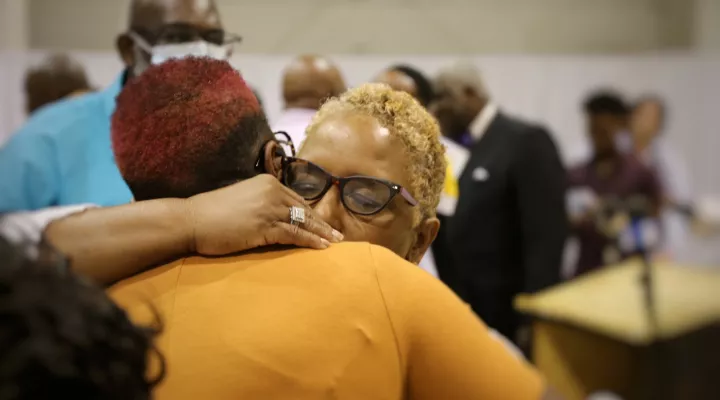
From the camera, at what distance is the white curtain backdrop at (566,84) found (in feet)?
4.70

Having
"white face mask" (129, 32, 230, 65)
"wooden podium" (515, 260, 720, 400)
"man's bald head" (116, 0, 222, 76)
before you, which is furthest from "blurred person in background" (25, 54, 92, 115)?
"wooden podium" (515, 260, 720, 400)

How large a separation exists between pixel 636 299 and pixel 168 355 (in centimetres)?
111

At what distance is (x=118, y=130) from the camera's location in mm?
719

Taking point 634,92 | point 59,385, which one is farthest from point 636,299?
point 59,385

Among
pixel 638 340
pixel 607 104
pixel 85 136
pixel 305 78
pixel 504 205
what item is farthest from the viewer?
pixel 607 104

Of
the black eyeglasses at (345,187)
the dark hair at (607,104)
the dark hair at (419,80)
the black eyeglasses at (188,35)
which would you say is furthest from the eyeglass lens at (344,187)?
the dark hair at (607,104)

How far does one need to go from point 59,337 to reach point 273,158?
0.40m

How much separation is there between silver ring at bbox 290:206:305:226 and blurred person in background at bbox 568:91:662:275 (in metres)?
0.99

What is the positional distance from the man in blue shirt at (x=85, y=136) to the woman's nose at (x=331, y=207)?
0.46m

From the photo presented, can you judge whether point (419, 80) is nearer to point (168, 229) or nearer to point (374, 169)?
point (374, 169)

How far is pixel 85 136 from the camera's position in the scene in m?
1.24

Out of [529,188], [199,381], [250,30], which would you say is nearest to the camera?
[199,381]

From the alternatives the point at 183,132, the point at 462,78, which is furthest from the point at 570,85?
the point at 183,132

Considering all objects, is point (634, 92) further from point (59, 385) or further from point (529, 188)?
point (59, 385)
